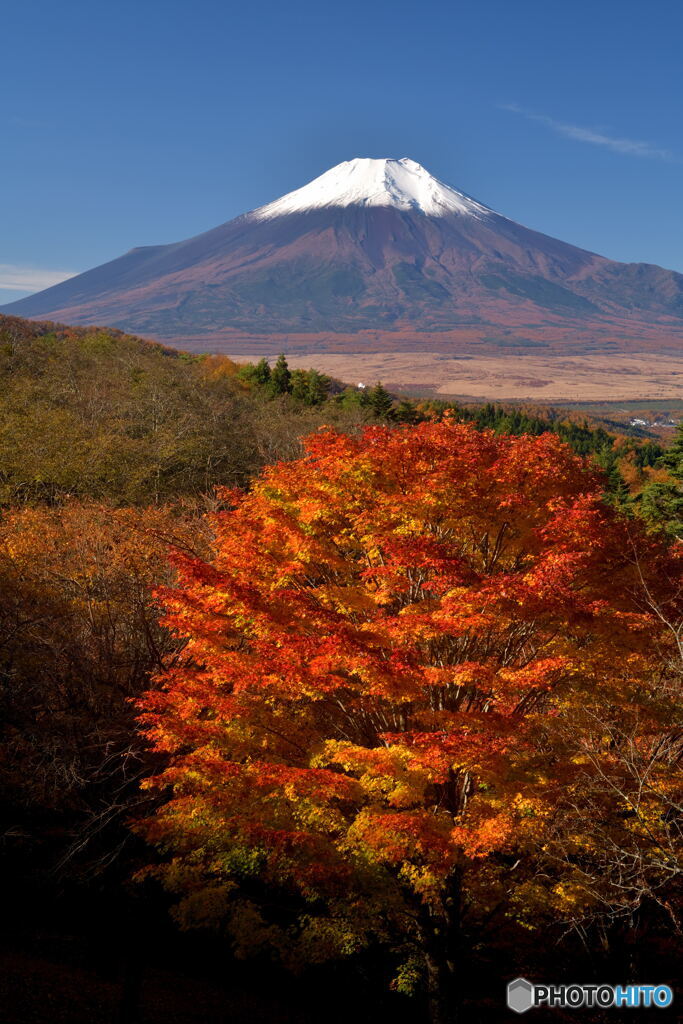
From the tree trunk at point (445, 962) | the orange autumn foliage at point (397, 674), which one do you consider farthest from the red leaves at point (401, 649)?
the tree trunk at point (445, 962)

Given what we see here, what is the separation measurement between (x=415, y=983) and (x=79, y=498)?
21670 mm

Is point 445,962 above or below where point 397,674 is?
below

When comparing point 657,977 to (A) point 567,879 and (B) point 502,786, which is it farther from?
(B) point 502,786

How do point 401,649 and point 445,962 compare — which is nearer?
point 401,649

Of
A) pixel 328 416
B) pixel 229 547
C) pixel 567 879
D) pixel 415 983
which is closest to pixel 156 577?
pixel 229 547

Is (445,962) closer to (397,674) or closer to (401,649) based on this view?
(397,674)

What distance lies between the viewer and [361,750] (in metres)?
10.8

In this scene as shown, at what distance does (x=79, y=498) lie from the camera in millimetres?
30266

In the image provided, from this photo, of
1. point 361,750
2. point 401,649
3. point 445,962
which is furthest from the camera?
point 445,962

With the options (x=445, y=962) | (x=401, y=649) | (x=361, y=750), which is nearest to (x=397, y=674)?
(x=401, y=649)

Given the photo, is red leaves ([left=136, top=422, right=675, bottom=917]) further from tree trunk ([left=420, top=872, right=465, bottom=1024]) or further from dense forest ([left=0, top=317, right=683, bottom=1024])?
tree trunk ([left=420, top=872, right=465, bottom=1024])

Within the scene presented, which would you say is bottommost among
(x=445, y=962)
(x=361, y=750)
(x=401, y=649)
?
(x=445, y=962)

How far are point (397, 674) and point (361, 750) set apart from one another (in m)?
1.17

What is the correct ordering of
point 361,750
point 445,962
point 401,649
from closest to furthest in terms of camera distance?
1. point 361,750
2. point 401,649
3. point 445,962
